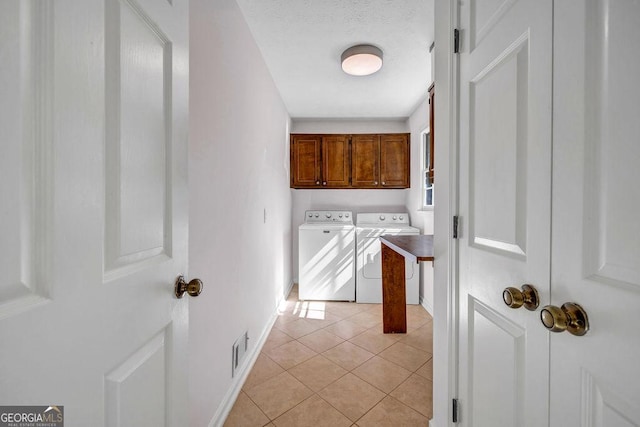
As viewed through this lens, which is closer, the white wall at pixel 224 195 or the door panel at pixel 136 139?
the door panel at pixel 136 139

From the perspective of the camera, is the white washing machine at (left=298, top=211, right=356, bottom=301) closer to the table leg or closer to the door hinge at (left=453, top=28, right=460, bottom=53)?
the table leg

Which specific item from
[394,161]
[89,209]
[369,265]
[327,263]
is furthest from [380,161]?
[89,209]

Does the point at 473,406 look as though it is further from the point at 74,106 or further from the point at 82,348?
the point at 74,106

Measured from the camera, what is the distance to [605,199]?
499mm

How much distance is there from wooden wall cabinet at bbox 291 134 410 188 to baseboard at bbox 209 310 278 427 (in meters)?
2.16

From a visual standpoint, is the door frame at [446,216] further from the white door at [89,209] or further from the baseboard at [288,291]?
the baseboard at [288,291]

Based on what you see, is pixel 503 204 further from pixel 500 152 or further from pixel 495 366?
pixel 495 366

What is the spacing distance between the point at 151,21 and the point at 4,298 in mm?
647

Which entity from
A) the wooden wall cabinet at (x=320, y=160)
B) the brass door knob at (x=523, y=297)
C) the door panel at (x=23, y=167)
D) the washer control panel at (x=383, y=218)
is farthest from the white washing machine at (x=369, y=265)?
the door panel at (x=23, y=167)

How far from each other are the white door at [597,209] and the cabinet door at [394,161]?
3.13 m

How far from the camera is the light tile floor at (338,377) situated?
148cm

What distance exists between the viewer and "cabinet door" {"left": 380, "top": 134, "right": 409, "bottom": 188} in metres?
3.67

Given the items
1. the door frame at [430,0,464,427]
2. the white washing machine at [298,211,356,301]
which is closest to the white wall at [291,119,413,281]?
the white washing machine at [298,211,356,301]

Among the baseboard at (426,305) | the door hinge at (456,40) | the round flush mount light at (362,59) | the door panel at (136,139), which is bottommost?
the baseboard at (426,305)
